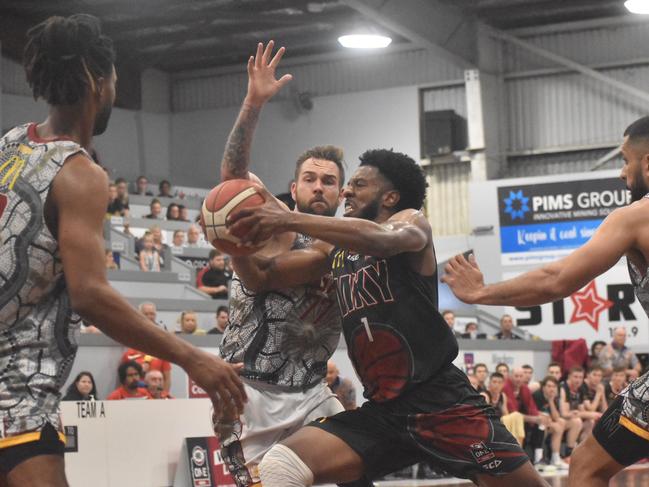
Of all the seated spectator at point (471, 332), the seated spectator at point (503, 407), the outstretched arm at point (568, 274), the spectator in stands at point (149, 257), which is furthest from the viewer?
the seated spectator at point (471, 332)

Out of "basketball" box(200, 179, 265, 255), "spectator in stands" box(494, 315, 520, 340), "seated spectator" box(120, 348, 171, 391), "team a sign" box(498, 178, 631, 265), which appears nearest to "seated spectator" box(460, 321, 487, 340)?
"spectator in stands" box(494, 315, 520, 340)

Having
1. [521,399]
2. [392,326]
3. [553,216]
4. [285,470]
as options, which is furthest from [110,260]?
[285,470]

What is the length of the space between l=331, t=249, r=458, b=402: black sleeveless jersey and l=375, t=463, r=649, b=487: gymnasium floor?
22.1 feet

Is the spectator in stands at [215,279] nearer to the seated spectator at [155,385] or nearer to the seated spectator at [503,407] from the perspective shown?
the seated spectator at [503,407]

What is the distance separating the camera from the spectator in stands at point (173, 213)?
2116 centimetres

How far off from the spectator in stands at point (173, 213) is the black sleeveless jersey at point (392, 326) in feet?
54.1

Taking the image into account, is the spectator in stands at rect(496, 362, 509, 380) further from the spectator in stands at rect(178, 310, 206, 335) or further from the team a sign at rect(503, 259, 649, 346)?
the team a sign at rect(503, 259, 649, 346)

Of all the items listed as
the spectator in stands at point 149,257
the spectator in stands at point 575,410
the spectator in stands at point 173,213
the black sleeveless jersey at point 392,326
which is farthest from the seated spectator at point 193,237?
the black sleeveless jersey at point 392,326

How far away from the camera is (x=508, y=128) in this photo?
25531 millimetres

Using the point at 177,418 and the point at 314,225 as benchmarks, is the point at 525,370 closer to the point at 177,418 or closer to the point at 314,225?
the point at 177,418

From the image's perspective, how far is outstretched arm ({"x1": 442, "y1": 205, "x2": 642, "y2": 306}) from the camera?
445cm

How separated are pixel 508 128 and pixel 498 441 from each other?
70.3ft

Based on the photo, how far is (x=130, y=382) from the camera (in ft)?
37.1

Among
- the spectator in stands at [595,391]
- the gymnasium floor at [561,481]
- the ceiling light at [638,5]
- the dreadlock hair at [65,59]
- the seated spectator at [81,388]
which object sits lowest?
the gymnasium floor at [561,481]
